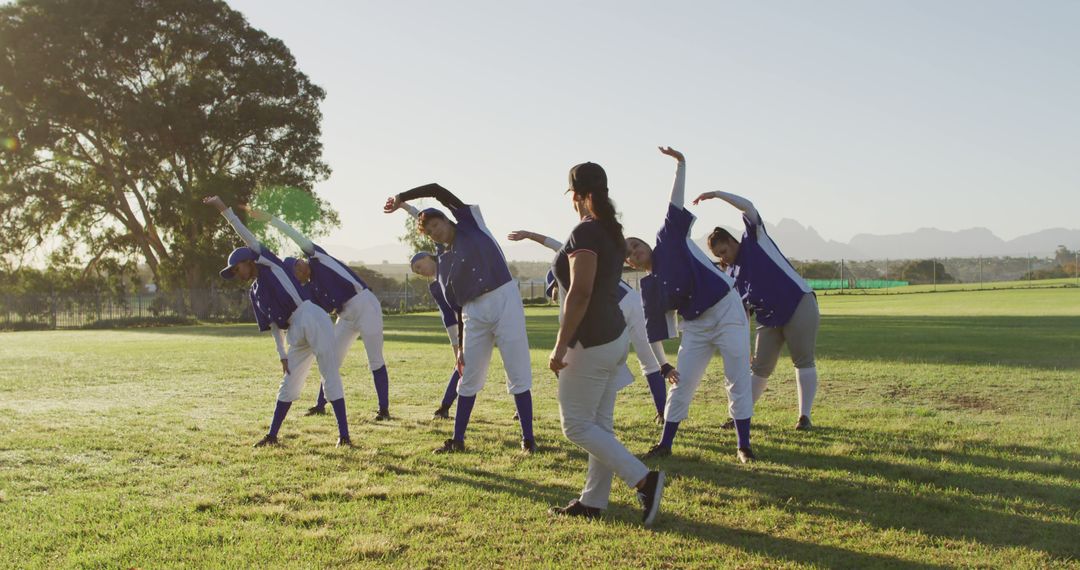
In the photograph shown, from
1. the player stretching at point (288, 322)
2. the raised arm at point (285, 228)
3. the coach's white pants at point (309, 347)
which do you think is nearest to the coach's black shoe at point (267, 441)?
the player stretching at point (288, 322)

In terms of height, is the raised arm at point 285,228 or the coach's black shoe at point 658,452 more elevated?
the raised arm at point 285,228

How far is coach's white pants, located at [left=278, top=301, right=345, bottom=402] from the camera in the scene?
703 cm

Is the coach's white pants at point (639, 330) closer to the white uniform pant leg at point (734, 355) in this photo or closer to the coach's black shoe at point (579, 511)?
the white uniform pant leg at point (734, 355)

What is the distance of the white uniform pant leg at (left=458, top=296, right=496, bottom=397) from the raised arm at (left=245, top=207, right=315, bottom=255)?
206cm

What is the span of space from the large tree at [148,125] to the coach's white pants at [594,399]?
33.3 meters

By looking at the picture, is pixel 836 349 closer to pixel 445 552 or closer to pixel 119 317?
pixel 445 552

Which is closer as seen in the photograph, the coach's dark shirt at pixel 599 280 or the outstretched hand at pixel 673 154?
the coach's dark shirt at pixel 599 280

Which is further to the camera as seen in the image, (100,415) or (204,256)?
(204,256)

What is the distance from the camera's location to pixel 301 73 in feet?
131

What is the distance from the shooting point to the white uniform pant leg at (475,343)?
6.43 meters

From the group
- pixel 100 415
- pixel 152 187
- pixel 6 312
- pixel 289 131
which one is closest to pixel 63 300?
pixel 6 312

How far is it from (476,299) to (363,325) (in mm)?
2490

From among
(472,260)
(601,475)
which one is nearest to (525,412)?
(472,260)

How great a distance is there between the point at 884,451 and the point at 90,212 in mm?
39654
